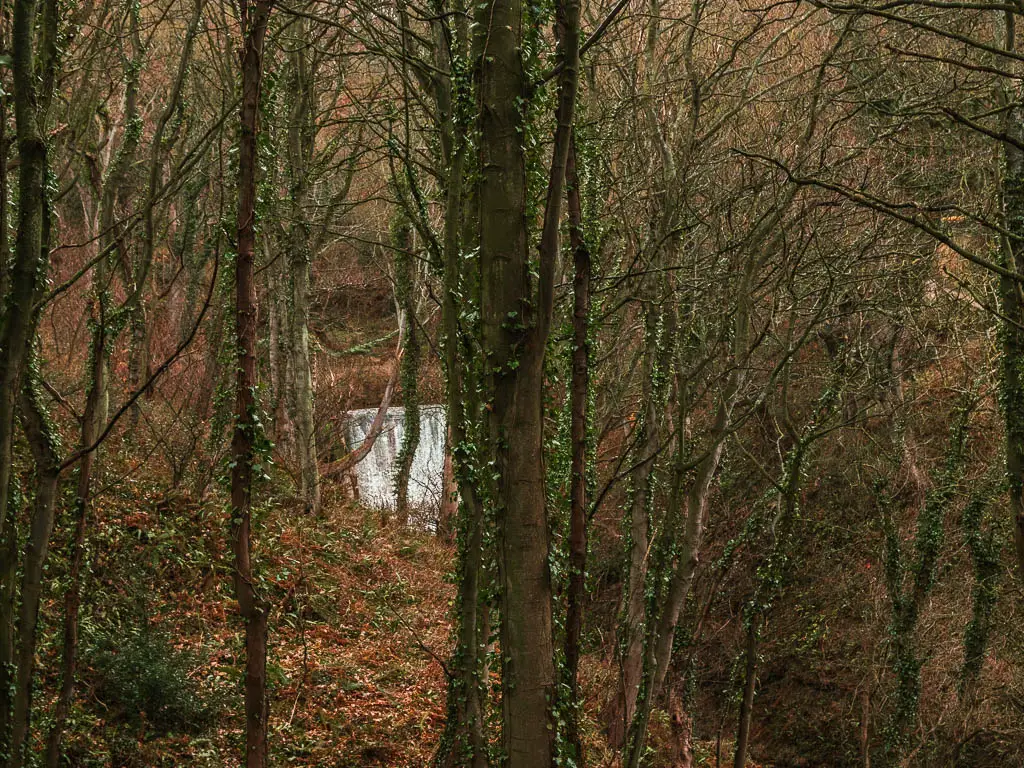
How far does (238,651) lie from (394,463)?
421 inches

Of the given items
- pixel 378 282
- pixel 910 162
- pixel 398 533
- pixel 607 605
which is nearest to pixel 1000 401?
pixel 910 162

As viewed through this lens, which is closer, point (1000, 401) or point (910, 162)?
point (1000, 401)

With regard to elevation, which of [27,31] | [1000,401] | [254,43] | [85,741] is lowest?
[85,741]

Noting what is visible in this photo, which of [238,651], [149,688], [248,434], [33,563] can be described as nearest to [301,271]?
[238,651]

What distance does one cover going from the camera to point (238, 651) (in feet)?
23.9

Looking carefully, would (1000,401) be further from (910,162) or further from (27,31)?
(27,31)

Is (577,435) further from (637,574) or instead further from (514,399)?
(637,574)

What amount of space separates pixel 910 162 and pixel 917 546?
18.0ft

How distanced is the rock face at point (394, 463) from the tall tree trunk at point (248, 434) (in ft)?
40.3

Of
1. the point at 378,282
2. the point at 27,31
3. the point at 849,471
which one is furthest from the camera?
the point at 378,282

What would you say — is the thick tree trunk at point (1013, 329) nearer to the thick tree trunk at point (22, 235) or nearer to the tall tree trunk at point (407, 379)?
the thick tree trunk at point (22, 235)

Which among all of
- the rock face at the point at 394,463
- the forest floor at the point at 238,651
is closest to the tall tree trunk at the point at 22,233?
the forest floor at the point at 238,651

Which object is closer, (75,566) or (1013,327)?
(75,566)

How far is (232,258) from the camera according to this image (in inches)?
186
